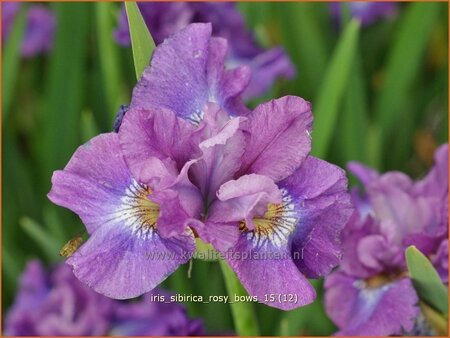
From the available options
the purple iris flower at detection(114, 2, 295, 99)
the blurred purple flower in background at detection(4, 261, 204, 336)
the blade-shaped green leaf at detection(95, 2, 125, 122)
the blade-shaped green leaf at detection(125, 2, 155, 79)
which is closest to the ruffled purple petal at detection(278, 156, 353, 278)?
the blade-shaped green leaf at detection(125, 2, 155, 79)

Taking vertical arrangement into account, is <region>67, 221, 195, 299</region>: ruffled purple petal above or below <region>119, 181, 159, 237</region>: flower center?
below

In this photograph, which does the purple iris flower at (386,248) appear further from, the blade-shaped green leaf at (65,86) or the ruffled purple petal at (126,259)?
the blade-shaped green leaf at (65,86)

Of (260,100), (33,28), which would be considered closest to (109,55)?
(260,100)

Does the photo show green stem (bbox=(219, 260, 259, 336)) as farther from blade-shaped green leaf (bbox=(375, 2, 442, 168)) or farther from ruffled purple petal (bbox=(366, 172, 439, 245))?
blade-shaped green leaf (bbox=(375, 2, 442, 168))

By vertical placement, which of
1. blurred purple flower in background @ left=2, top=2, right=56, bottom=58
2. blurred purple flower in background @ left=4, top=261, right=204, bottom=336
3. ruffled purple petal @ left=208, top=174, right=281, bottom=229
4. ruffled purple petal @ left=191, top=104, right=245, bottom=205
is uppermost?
blurred purple flower in background @ left=2, top=2, right=56, bottom=58

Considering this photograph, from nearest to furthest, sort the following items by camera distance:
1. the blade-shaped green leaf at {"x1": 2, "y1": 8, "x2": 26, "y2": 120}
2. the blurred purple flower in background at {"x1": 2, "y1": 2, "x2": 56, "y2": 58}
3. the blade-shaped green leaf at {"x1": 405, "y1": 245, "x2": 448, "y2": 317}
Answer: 1. the blade-shaped green leaf at {"x1": 405, "y1": 245, "x2": 448, "y2": 317}
2. the blade-shaped green leaf at {"x1": 2, "y1": 8, "x2": 26, "y2": 120}
3. the blurred purple flower in background at {"x1": 2, "y1": 2, "x2": 56, "y2": 58}

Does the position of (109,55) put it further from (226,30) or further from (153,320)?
(153,320)
